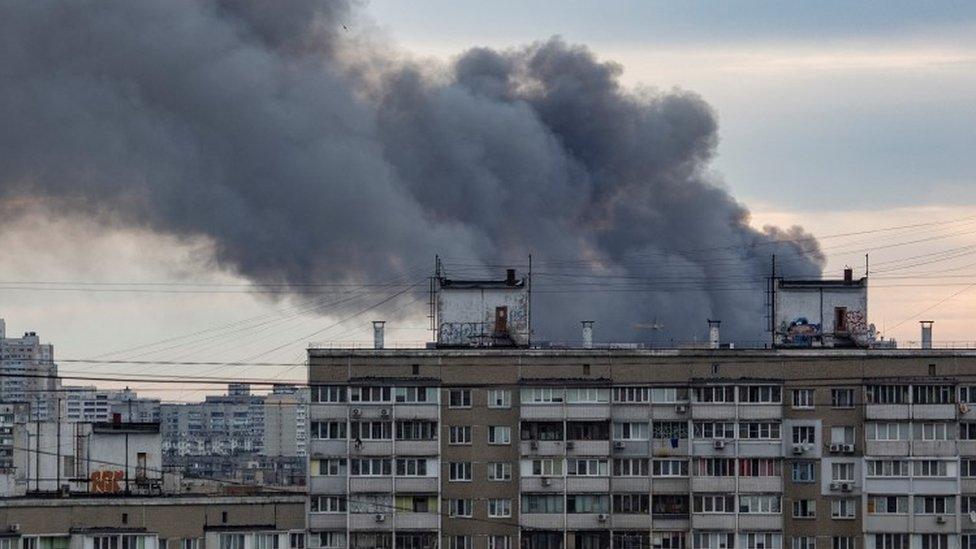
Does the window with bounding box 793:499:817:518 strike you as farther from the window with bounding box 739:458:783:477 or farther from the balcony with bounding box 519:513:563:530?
the balcony with bounding box 519:513:563:530

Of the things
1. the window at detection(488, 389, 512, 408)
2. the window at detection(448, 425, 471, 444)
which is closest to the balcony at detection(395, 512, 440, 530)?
the window at detection(448, 425, 471, 444)

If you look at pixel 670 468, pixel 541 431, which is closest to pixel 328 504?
pixel 541 431

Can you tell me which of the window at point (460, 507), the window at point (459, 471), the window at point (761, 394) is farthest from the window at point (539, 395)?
the window at point (761, 394)

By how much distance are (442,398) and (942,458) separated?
27.2m

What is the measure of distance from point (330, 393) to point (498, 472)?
10.0 meters

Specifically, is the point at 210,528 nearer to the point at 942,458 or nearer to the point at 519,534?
the point at 519,534

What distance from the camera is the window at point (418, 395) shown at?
413 ft

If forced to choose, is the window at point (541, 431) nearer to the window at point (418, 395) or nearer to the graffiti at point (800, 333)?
the window at point (418, 395)

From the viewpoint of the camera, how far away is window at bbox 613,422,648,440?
128 m

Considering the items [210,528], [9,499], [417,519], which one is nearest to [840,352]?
[417,519]

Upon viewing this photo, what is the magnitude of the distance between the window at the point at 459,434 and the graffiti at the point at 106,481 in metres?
20.9

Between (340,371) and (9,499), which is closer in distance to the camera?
(9,499)

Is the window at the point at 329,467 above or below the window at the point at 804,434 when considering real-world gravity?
below

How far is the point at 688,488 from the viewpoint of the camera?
415 ft
